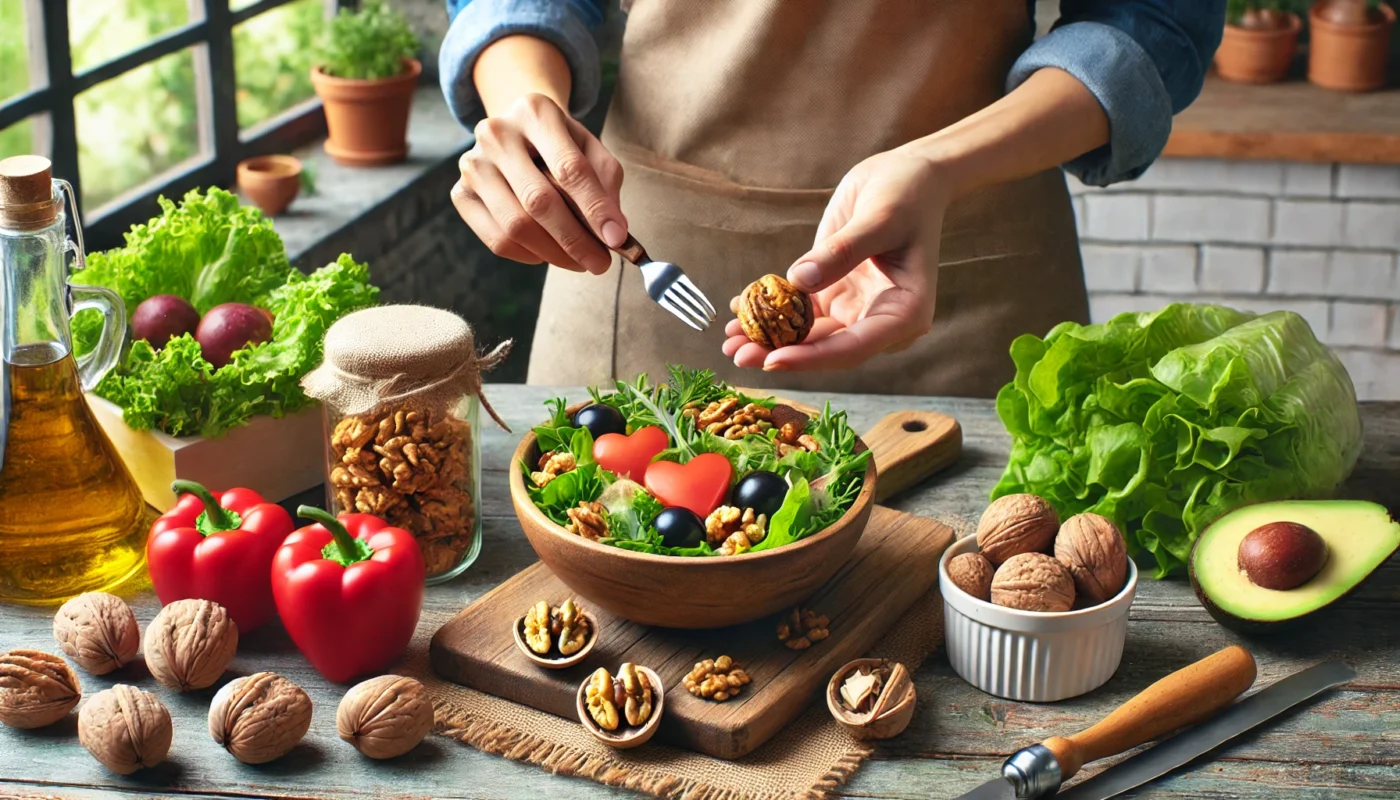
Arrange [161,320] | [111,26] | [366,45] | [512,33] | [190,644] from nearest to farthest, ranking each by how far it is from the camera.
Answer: [190,644] < [161,320] < [512,33] < [111,26] < [366,45]

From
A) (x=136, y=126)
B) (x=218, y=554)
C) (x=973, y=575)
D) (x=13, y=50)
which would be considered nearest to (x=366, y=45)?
(x=136, y=126)

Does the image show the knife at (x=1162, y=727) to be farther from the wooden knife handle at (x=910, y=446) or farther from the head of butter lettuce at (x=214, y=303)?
the head of butter lettuce at (x=214, y=303)

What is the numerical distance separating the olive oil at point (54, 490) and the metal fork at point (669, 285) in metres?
0.50

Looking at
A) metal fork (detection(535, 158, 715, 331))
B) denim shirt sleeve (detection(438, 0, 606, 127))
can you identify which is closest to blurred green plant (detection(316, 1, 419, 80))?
denim shirt sleeve (detection(438, 0, 606, 127))

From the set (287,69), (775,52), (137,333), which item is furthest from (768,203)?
(287,69)

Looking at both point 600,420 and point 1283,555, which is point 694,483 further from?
point 1283,555

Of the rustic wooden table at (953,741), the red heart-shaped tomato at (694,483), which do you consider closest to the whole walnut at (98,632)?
the rustic wooden table at (953,741)

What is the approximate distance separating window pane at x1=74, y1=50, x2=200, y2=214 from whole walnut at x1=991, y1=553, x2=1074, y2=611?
1846 millimetres

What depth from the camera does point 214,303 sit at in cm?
159

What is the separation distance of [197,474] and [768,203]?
81 cm

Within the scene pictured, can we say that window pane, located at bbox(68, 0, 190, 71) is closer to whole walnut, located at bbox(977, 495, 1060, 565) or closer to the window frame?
the window frame

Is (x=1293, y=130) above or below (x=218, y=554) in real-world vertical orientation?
below

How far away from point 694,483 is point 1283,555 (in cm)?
51

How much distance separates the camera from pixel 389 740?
1.08 m
